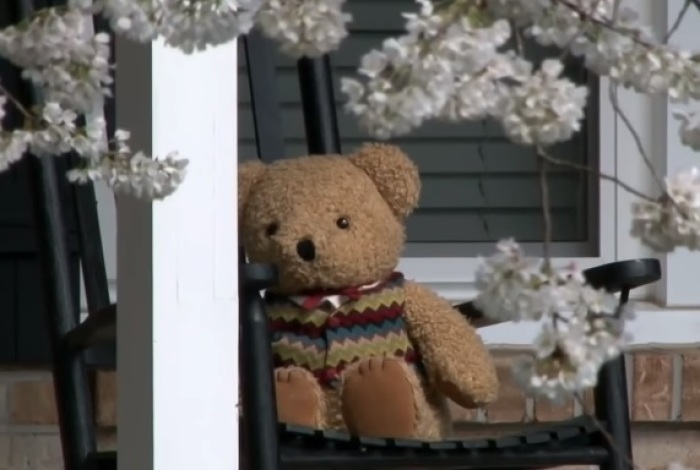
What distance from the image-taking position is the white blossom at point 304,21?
811mm

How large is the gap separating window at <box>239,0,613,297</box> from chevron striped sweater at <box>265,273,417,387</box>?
70 cm

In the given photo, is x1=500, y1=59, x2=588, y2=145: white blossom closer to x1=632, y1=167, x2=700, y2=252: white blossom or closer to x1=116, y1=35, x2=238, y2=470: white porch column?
x1=632, y1=167, x2=700, y2=252: white blossom

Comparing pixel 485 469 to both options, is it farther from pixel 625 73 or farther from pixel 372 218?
pixel 625 73

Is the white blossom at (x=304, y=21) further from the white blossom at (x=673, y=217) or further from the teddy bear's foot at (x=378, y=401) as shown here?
the teddy bear's foot at (x=378, y=401)

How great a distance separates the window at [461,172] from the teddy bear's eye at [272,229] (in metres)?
0.73

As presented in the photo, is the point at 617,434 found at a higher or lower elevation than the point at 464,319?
lower

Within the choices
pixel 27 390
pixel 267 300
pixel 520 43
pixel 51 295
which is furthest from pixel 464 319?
pixel 520 43

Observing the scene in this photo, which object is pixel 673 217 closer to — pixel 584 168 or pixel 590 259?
pixel 584 168

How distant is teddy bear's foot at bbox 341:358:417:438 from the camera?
1.75 meters

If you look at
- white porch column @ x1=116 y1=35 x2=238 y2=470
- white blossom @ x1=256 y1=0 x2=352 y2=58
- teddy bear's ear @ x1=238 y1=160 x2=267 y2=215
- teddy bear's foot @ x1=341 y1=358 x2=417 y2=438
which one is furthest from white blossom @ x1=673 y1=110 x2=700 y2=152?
teddy bear's ear @ x1=238 y1=160 x2=267 y2=215

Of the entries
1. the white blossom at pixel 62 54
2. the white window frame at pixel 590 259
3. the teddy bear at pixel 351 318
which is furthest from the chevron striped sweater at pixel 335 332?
the white blossom at pixel 62 54

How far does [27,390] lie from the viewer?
2189 mm

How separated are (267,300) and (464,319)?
0.24 metres

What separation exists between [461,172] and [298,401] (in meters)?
0.87
